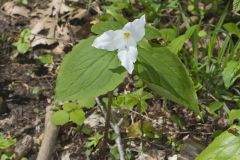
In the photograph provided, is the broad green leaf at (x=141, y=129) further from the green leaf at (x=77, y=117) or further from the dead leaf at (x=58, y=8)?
the dead leaf at (x=58, y=8)

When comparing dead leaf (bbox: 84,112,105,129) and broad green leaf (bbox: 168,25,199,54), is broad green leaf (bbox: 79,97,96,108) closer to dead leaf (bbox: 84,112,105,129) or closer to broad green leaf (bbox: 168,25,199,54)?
dead leaf (bbox: 84,112,105,129)

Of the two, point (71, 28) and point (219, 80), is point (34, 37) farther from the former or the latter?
point (219, 80)

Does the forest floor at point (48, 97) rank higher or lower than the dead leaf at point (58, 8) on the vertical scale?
lower

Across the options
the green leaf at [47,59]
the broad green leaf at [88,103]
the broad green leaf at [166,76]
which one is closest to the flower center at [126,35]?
the broad green leaf at [166,76]

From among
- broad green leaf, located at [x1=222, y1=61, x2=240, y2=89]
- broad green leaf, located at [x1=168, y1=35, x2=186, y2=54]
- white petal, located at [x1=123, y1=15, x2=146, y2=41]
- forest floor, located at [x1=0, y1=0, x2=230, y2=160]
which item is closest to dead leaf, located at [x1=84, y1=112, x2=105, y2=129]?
forest floor, located at [x1=0, y1=0, x2=230, y2=160]

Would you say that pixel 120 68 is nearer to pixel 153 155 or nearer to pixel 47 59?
pixel 153 155

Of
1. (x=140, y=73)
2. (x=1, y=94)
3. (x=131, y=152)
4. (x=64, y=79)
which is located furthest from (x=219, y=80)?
(x=1, y=94)

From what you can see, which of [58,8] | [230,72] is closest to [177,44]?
[230,72]
